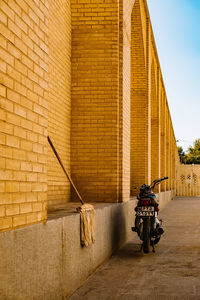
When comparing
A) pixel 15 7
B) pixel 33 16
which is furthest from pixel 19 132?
pixel 33 16

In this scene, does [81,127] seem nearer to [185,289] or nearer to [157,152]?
[185,289]

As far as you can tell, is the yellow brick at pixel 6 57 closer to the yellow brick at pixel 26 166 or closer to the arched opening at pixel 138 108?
the yellow brick at pixel 26 166

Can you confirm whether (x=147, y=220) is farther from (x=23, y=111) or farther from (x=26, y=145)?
(x=23, y=111)

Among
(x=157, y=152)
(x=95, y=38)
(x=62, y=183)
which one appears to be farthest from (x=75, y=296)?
(x=157, y=152)

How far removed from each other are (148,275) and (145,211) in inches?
76.8

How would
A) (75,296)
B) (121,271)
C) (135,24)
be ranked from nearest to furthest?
(75,296) < (121,271) < (135,24)

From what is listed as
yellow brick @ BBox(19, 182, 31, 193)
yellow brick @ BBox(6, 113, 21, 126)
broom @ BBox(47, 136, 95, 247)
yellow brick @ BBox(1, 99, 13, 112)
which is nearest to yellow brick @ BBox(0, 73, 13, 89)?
yellow brick @ BBox(1, 99, 13, 112)

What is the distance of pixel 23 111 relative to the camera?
3.96m

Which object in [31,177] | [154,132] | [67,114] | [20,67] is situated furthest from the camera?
[154,132]

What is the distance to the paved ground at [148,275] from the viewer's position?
5.10 m

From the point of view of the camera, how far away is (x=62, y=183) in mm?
8422

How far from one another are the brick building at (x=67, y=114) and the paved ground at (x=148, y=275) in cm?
20

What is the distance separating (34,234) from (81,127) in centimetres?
497

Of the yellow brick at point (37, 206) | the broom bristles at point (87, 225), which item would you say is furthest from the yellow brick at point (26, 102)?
the broom bristles at point (87, 225)
